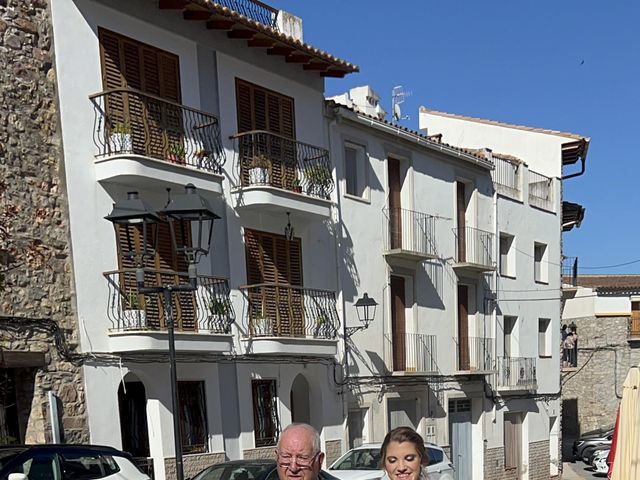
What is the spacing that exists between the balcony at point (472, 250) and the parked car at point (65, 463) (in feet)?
43.7

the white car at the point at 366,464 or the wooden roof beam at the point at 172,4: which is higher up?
the wooden roof beam at the point at 172,4

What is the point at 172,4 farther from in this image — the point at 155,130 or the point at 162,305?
the point at 162,305

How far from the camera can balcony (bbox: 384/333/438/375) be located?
18891 mm

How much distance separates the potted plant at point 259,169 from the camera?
15086 millimetres

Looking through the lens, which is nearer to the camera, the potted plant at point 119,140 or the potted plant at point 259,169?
the potted plant at point 119,140

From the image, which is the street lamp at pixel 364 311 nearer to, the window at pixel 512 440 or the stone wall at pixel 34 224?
the stone wall at pixel 34 224

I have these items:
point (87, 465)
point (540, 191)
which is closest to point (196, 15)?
point (87, 465)

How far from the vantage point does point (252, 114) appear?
15836 millimetres

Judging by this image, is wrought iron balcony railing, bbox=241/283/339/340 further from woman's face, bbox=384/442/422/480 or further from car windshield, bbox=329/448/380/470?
woman's face, bbox=384/442/422/480

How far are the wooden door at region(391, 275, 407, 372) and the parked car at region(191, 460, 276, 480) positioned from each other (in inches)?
342

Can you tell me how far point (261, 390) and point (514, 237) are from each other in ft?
37.5

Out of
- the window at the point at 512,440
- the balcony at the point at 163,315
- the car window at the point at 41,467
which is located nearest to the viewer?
the car window at the point at 41,467

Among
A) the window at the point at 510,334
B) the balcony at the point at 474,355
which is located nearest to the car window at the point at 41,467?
the balcony at the point at 474,355

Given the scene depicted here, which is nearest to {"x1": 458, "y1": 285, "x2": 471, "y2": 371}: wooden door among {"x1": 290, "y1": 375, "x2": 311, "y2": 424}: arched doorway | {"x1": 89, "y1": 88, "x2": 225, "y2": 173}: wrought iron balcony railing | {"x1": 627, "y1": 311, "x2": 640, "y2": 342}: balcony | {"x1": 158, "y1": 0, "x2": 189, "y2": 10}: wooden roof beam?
{"x1": 290, "y1": 375, "x2": 311, "y2": 424}: arched doorway
